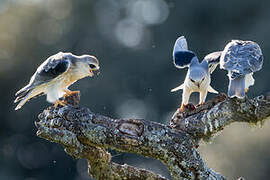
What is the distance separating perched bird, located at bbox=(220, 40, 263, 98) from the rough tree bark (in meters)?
0.44

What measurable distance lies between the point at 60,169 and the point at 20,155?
237cm

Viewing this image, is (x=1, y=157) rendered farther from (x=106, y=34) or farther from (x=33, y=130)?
(x=106, y=34)

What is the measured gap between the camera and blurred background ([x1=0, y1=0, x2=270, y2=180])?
24812 mm

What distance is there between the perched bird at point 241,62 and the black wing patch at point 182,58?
0.63 m

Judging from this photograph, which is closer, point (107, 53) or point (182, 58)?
point (182, 58)

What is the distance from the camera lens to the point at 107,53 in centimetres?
2817

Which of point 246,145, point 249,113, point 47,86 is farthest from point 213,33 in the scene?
point 249,113

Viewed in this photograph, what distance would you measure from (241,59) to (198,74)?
0.68 m

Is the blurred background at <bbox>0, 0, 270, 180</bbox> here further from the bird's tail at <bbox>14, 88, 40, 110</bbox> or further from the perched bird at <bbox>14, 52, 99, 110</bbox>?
the bird's tail at <bbox>14, 88, 40, 110</bbox>

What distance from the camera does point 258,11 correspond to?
93.9 ft

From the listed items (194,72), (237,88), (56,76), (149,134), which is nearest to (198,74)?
(194,72)

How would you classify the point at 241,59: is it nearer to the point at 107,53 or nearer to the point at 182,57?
the point at 182,57

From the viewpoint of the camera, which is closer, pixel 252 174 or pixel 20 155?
pixel 252 174

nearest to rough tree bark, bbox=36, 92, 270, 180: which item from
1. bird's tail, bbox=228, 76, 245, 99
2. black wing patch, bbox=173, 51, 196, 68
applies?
bird's tail, bbox=228, 76, 245, 99
